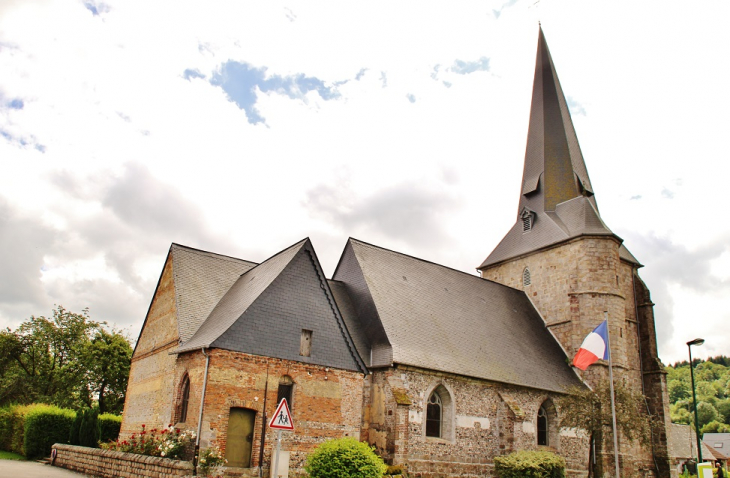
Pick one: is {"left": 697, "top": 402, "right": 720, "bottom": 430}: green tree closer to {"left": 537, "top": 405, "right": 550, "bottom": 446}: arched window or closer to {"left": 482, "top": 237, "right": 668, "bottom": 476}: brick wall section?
{"left": 482, "top": 237, "right": 668, "bottom": 476}: brick wall section

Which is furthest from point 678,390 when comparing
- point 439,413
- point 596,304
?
point 439,413

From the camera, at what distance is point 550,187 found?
33.1 meters

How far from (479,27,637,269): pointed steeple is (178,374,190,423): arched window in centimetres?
2052

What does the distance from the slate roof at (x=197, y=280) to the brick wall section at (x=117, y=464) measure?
165 inches

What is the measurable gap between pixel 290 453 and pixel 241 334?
392cm

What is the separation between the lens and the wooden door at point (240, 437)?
16.5 meters

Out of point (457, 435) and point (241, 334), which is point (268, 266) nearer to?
point (241, 334)

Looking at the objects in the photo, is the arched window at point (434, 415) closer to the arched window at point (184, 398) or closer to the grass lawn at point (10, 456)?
the arched window at point (184, 398)

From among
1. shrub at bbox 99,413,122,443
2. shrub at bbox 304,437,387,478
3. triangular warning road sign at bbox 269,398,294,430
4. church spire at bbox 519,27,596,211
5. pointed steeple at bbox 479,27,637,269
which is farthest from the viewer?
church spire at bbox 519,27,596,211

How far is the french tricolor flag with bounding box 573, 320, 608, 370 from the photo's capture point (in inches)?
841

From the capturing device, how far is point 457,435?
20.9 m

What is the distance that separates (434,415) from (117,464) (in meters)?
10.8

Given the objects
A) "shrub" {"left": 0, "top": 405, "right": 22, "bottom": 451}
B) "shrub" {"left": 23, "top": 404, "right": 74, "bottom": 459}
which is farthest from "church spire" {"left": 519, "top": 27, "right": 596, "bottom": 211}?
"shrub" {"left": 0, "top": 405, "right": 22, "bottom": 451}

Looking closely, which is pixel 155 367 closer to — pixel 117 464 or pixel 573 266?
pixel 117 464
